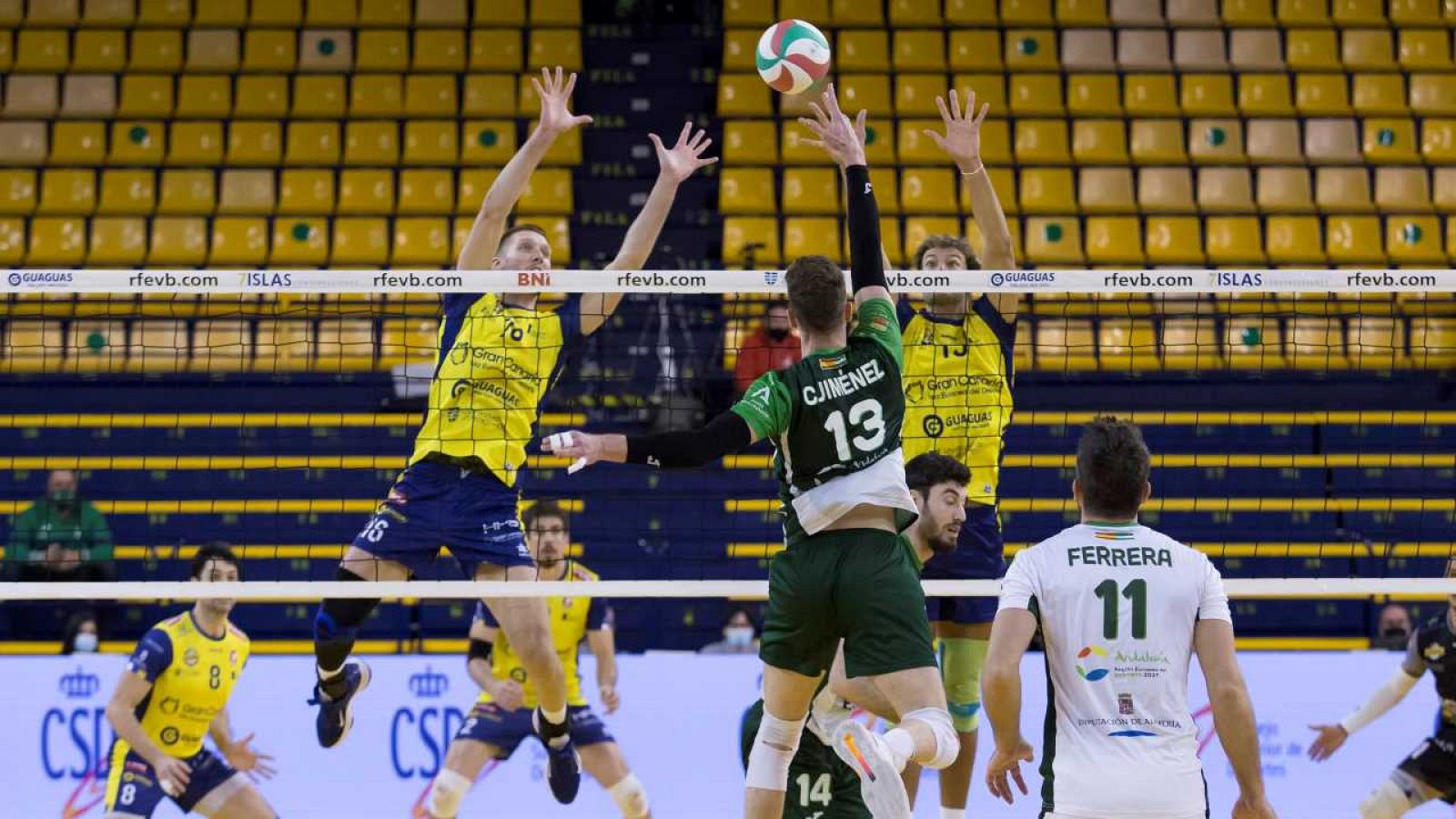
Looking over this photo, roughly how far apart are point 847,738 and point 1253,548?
9.87 metres

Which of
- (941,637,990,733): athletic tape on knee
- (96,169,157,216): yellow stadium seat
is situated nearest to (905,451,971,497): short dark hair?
(941,637,990,733): athletic tape on knee

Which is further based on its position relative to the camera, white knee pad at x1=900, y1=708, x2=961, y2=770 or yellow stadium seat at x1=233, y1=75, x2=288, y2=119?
yellow stadium seat at x1=233, y1=75, x2=288, y2=119

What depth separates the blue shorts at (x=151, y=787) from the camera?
10.0 meters

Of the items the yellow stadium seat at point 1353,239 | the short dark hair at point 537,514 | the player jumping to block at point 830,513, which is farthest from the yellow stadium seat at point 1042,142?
the player jumping to block at point 830,513

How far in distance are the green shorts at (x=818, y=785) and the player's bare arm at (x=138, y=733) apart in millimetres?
4425

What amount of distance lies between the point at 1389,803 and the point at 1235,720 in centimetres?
602

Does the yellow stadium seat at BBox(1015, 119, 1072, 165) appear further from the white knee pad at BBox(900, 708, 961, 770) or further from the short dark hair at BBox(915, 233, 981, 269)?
the white knee pad at BBox(900, 708, 961, 770)

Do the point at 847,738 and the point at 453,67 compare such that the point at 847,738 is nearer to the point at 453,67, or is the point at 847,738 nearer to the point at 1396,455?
the point at 1396,455

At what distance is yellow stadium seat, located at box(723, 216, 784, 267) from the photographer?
16094 mm

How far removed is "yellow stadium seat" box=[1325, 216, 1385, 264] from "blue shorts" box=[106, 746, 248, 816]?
38.7 feet

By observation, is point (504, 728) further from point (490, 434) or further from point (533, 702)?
point (490, 434)

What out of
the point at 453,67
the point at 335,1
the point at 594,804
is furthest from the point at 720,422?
the point at 335,1

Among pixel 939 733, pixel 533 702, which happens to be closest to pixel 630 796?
pixel 533 702

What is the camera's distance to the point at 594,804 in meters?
11.9
